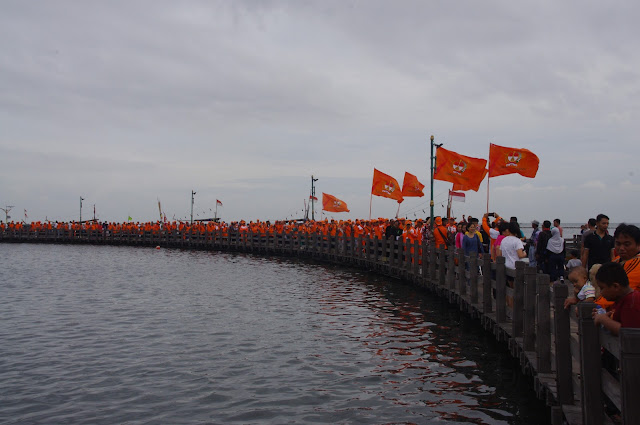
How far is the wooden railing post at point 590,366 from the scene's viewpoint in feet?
16.5

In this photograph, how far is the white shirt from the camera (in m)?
11.4

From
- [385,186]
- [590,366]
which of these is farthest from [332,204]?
[590,366]

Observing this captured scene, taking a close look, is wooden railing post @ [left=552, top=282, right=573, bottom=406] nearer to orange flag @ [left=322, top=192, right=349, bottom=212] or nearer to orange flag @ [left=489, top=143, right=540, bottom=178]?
orange flag @ [left=489, top=143, right=540, bottom=178]

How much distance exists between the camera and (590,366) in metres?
5.10

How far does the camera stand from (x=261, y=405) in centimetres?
805

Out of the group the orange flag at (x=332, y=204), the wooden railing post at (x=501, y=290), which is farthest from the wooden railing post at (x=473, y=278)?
the orange flag at (x=332, y=204)

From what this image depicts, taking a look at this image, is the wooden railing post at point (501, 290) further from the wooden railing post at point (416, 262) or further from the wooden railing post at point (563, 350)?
the wooden railing post at point (416, 262)

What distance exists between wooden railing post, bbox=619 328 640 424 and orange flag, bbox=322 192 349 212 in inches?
1479

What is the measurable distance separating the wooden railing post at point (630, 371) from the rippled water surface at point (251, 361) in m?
3.42

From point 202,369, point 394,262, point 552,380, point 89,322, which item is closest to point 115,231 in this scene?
point 394,262

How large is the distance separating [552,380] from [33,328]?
11457 millimetres

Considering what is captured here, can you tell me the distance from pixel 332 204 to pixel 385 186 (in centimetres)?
1230

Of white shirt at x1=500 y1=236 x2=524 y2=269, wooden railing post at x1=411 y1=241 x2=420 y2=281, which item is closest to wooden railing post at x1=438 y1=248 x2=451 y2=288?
wooden railing post at x1=411 y1=241 x2=420 y2=281

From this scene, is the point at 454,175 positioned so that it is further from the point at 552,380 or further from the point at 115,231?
the point at 115,231
